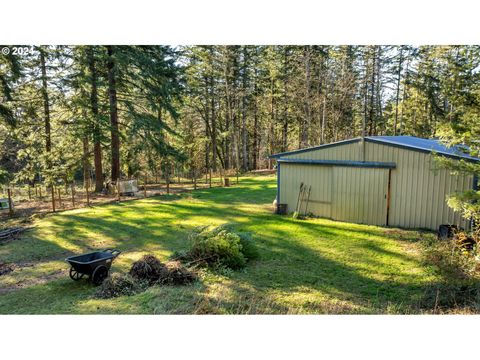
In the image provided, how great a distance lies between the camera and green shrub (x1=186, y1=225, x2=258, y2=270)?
5906 mm

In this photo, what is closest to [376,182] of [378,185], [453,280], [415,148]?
[378,185]

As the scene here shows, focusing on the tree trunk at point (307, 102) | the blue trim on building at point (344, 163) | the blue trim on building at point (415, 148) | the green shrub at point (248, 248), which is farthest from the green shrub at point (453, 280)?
the tree trunk at point (307, 102)

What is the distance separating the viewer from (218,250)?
595 centimetres

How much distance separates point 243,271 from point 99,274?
242cm

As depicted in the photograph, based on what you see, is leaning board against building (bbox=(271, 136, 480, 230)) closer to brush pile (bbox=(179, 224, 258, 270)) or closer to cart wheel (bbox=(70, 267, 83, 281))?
brush pile (bbox=(179, 224, 258, 270))

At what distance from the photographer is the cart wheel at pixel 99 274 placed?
5.29m

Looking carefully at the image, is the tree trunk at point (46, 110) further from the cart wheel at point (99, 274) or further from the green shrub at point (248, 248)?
the green shrub at point (248, 248)

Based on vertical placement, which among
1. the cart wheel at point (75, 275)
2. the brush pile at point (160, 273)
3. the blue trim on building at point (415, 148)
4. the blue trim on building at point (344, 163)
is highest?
the blue trim on building at point (415, 148)

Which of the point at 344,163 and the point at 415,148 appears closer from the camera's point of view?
the point at 415,148

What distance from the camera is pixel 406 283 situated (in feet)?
17.4

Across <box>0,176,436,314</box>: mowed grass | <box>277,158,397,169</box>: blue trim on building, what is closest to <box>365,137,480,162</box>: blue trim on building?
<box>277,158,397,169</box>: blue trim on building

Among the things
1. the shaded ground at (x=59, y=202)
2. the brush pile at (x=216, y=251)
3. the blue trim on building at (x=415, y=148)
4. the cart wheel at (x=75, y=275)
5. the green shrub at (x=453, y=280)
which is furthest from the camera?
the shaded ground at (x=59, y=202)

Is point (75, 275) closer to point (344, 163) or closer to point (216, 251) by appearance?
point (216, 251)
